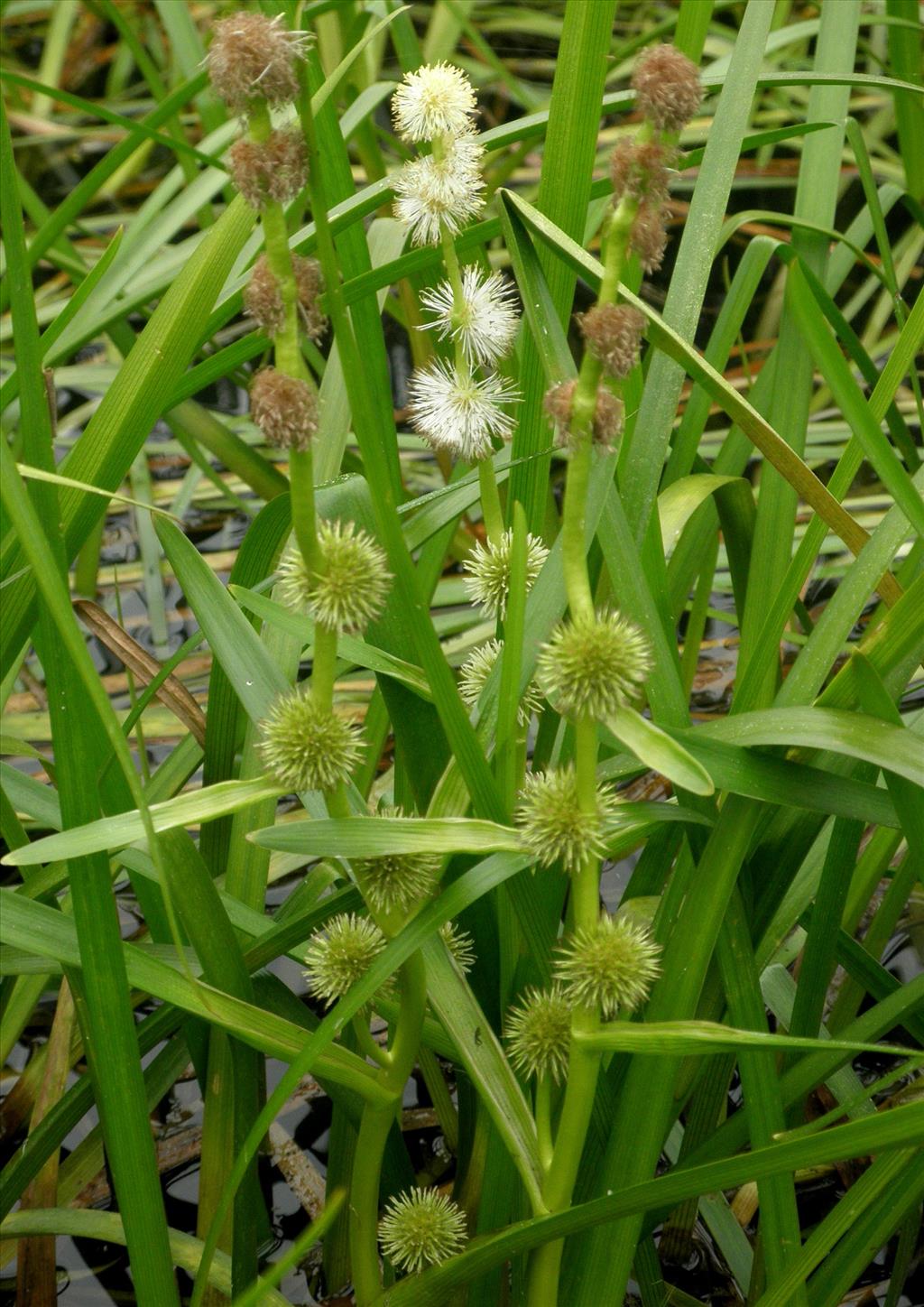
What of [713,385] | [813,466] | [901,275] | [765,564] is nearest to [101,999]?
[713,385]

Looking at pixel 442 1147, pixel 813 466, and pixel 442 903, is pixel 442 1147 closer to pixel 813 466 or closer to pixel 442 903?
pixel 442 903

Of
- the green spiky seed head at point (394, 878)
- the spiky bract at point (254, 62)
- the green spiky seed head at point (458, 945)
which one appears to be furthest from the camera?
the green spiky seed head at point (458, 945)

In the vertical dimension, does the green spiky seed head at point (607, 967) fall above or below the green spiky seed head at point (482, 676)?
below

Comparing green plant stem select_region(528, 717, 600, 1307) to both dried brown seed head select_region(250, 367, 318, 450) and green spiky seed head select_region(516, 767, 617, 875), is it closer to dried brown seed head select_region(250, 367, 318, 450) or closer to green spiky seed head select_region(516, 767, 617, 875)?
green spiky seed head select_region(516, 767, 617, 875)

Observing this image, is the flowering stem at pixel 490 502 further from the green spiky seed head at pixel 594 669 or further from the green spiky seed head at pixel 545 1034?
the green spiky seed head at pixel 545 1034

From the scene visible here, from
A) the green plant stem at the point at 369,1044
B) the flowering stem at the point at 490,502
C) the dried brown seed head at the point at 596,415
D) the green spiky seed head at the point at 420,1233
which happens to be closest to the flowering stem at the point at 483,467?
the flowering stem at the point at 490,502

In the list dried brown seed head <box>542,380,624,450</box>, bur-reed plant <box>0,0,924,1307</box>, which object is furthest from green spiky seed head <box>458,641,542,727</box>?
dried brown seed head <box>542,380,624,450</box>

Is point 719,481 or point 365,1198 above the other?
point 719,481
